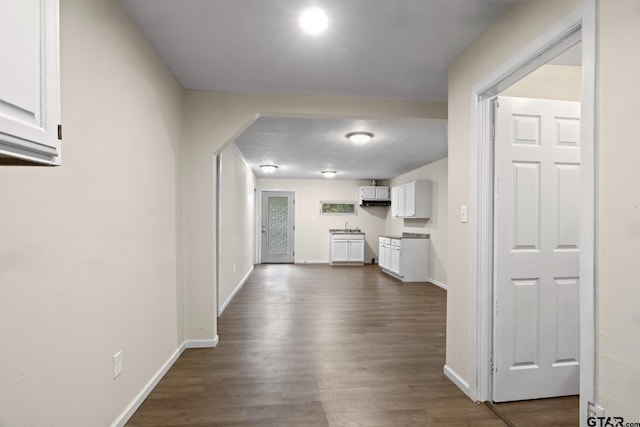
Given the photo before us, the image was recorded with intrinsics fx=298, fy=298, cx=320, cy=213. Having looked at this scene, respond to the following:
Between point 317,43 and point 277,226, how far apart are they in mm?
6861

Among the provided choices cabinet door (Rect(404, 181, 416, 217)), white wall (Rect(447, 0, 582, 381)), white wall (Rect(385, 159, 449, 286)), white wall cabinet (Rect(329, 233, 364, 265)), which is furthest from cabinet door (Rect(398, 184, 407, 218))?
white wall (Rect(447, 0, 582, 381))

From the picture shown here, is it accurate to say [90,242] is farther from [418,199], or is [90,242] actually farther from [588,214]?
[418,199]

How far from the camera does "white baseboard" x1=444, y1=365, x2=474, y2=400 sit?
7.04 feet

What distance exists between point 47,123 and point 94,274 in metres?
0.97

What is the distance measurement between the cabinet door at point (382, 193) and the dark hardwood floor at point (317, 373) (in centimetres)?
442

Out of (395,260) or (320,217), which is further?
(320,217)

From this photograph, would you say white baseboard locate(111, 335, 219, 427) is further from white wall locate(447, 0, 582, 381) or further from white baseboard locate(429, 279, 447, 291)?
white baseboard locate(429, 279, 447, 291)

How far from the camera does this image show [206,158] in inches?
112

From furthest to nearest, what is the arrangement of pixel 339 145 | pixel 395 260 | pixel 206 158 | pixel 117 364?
pixel 395 260 < pixel 339 145 < pixel 206 158 < pixel 117 364

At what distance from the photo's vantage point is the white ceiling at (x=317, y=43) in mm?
1714

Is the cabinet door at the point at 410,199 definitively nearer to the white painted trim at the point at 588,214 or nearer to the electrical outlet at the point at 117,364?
the white painted trim at the point at 588,214

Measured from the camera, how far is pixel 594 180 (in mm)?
1213

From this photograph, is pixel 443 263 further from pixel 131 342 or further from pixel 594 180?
pixel 131 342

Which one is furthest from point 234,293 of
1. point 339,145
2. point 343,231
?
point 343,231
